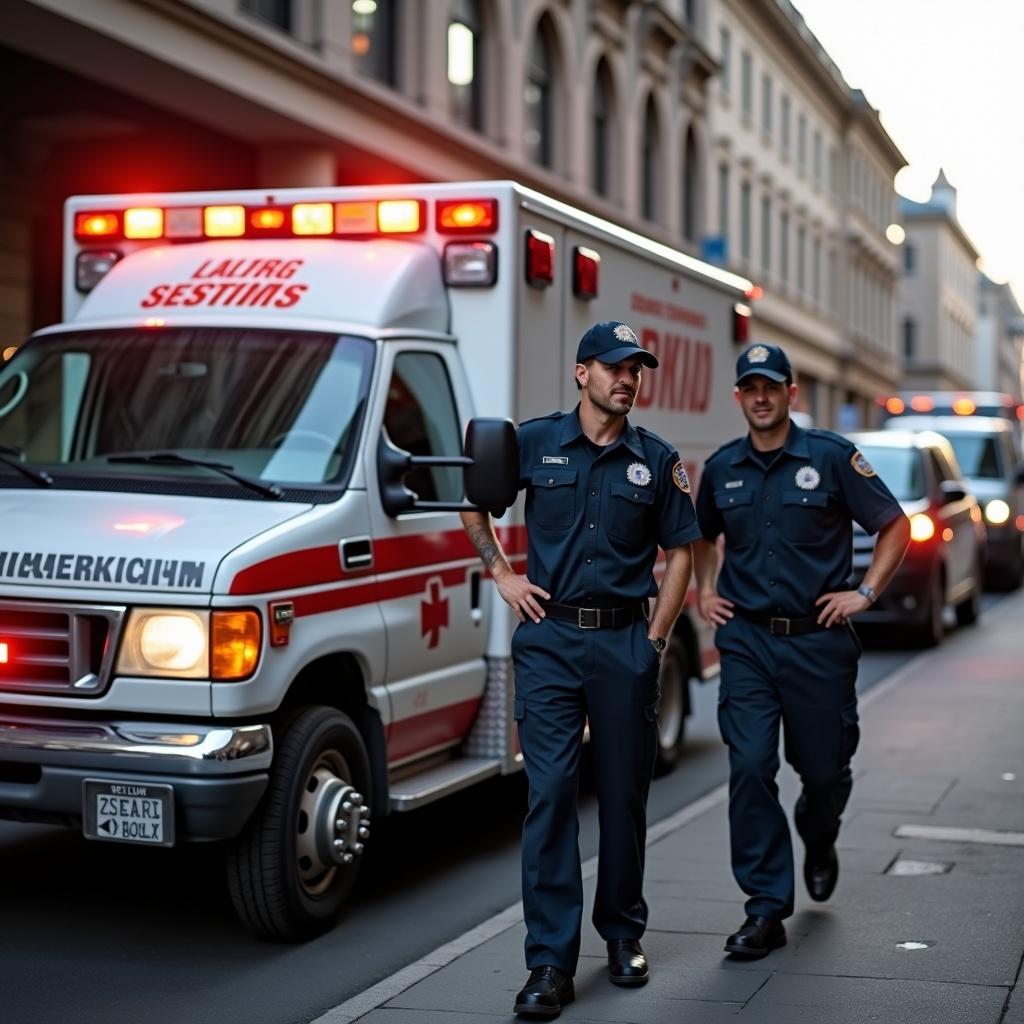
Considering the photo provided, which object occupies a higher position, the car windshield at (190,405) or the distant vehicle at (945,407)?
the distant vehicle at (945,407)

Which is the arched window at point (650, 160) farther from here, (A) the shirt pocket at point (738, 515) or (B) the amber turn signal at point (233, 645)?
(B) the amber turn signal at point (233, 645)

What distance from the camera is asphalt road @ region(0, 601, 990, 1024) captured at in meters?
5.71

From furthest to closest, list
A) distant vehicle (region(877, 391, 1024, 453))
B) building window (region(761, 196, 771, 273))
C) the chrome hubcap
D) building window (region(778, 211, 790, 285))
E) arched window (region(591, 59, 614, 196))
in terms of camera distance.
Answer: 1. building window (region(778, 211, 790, 285))
2. building window (region(761, 196, 771, 273))
3. arched window (region(591, 59, 614, 196))
4. distant vehicle (region(877, 391, 1024, 453))
5. the chrome hubcap

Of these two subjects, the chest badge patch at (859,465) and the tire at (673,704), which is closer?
the chest badge patch at (859,465)

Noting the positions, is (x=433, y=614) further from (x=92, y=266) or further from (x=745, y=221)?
(x=745, y=221)

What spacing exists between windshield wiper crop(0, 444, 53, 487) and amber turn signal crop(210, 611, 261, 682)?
1121 mm

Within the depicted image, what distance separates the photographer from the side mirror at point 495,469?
19.2ft

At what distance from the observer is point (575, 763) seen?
5.57 meters

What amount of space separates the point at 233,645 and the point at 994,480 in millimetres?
18830

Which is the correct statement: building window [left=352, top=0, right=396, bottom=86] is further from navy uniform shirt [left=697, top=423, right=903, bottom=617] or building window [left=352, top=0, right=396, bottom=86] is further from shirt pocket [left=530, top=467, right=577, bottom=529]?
shirt pocket [left=530, top=467, right=577, bottom=529]

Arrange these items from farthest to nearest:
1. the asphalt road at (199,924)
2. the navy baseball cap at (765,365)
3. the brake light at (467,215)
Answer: the brake light at (467,215) → the navy baseball cap at (765,365) → the asphalt road at (199,924)

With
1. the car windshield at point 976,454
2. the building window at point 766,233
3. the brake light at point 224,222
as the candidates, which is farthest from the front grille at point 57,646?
the building window at point 766,233

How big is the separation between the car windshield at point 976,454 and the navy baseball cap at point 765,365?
58.7ft

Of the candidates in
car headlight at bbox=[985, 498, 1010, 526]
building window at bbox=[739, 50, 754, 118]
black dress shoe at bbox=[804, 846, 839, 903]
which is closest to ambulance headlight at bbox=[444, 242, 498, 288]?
black dress shoe at bbox=[804, 846, 839, 903]
